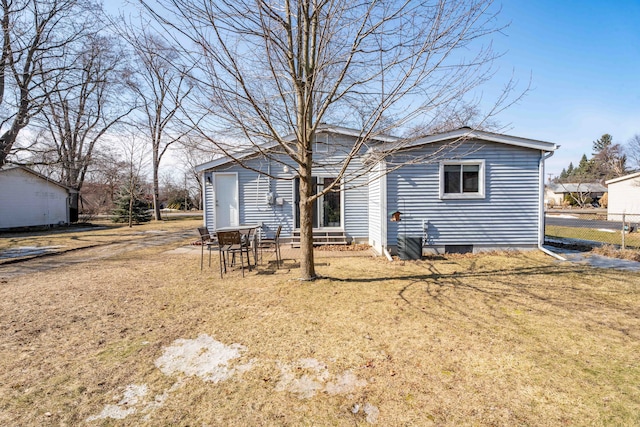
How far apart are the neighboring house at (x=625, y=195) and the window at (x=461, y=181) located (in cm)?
→ 2526

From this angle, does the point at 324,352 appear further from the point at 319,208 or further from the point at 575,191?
the point at 575,191

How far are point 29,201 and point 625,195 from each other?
152ft

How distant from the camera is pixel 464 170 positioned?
28.4 ft

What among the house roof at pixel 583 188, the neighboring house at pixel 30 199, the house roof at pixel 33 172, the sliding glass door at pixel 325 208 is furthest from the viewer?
the house roof at pixel 583 188

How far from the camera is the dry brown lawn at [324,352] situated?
2332 mm

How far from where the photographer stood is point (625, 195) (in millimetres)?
26969

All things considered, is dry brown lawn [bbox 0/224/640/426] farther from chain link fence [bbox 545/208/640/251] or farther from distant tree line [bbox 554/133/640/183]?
distant tree line [bbox 554/133/640/183]

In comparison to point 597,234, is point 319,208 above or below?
above

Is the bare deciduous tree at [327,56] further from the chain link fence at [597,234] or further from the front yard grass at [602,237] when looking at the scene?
the front yard grass at [602,237]

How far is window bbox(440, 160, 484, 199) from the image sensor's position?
28.2 feet

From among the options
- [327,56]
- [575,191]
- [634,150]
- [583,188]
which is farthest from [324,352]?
[583,188]

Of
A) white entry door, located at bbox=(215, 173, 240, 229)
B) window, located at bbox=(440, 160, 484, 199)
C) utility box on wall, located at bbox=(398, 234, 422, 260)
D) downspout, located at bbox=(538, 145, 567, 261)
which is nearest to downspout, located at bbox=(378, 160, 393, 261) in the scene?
utility box on wall, located at bbox=(398, 234, 422, 260)

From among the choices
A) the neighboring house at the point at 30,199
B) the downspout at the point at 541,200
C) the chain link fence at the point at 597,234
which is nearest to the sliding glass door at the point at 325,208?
the downspout at the point at 541,200

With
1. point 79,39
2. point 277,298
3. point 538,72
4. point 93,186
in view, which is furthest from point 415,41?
point 93,186
